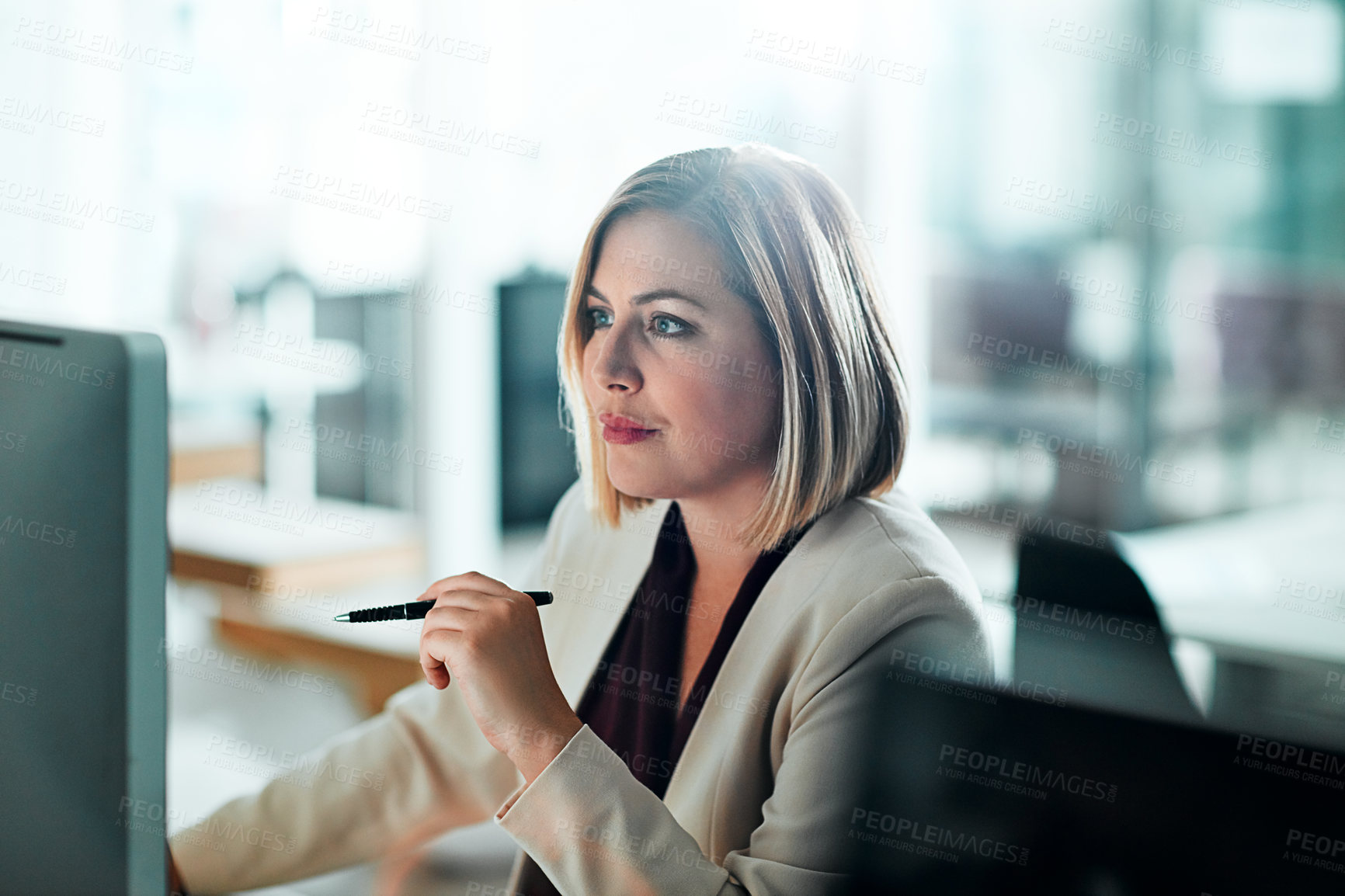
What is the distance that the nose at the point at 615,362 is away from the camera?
41.5 inches

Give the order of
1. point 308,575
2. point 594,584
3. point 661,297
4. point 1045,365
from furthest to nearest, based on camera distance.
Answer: point 1045,365 < point 308,575 < point 594,584 < point 661,297

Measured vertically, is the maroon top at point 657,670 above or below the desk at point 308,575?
above

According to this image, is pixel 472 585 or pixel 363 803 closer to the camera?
pixel 472 585

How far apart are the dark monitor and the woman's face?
0.26 m

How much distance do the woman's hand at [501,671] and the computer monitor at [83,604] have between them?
27 centimetres

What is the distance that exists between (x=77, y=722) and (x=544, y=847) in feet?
1.28

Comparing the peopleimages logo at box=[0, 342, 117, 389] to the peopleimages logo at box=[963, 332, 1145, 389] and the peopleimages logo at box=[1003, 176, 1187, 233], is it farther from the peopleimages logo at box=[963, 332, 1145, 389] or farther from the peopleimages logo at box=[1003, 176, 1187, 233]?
the peopleimages logo at box=[1003, 176, 1187, 233]

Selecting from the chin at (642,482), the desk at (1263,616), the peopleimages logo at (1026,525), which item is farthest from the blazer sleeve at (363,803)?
the desk at (1263,616)

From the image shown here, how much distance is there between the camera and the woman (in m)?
0.94

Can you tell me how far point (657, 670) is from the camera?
1110mm

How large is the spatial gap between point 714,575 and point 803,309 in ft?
0.90

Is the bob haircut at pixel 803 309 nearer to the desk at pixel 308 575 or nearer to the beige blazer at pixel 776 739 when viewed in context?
the beige blazer at pixel 776 739

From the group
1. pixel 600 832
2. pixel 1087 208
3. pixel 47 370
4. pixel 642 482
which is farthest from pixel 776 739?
pixel 1087 208

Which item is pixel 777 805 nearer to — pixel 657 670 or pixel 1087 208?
pixel 657 670
